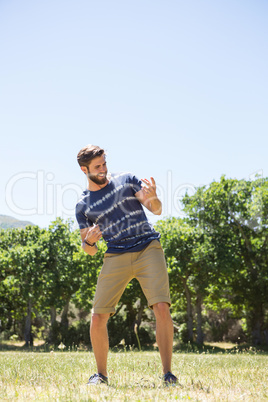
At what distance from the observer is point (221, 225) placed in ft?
89.6

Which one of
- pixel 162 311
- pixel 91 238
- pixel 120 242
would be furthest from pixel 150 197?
pixel 162 311

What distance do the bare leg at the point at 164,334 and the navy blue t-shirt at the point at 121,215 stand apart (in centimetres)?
73

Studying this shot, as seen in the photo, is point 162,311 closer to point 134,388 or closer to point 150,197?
point 134,388

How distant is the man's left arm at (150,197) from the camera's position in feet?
14.4

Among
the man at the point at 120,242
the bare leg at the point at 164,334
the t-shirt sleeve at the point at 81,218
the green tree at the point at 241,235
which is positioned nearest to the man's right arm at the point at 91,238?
the man at the point at 120,242

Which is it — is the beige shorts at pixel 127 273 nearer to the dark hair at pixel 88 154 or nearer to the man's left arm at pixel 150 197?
the man's left arm at pixel 150 197

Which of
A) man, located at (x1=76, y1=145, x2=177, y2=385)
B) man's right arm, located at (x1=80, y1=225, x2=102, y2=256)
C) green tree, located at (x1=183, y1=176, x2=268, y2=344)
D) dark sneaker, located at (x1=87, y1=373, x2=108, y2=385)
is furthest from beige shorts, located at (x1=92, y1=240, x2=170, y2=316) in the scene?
green tree, located at (x1=183, y1=176, x2=268, y2=344)

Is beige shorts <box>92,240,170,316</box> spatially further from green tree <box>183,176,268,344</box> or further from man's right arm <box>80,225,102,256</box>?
green tree <box>183,176,268,344</box>

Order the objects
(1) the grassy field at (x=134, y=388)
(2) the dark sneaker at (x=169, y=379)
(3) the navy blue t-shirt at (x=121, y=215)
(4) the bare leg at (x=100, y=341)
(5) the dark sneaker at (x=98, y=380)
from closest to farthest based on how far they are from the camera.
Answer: (1) the grassy field at (x=134, y=388) → (2) the dark sneaker at (x=169, y=379) → (5) the dark sneaker at (x=98, y=380) → (4) the bare leg at (x=100, y=341) → (3) the navy blue t-shirt at (x=121, y=215)

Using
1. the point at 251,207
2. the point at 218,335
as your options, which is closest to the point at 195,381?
the point at 251,207

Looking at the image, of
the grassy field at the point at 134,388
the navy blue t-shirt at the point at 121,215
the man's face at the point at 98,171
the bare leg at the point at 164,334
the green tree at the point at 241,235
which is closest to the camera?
the grassy field at the point at 134,388

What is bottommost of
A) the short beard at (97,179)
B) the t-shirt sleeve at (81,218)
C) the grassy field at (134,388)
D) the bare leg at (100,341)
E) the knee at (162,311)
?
the grassy field at (134,388)

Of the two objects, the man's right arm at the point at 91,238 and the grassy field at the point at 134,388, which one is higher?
the man's right arm at the point at 91,238

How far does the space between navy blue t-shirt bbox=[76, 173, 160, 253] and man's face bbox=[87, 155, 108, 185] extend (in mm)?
111
